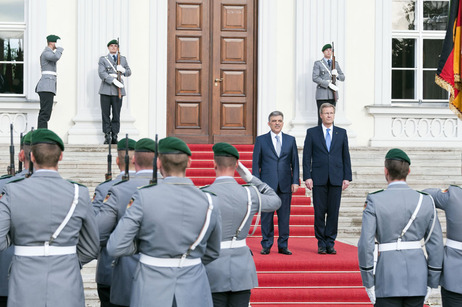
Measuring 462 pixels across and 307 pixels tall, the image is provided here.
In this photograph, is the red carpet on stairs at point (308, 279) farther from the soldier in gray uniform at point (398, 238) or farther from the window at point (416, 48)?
the window at point (416, 48)

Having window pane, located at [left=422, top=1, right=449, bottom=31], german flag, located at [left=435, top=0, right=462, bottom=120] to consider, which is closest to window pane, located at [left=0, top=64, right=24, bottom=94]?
window pane, located at [left=422, top=1, right=449, bottom=31]

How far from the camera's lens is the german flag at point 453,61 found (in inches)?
261

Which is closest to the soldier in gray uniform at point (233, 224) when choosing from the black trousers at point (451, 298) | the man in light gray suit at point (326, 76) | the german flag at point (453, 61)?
the black trousers at point (451, 298)

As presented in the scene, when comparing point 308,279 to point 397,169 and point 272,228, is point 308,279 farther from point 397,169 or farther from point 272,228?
point 397,169

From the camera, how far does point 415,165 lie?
1125cm

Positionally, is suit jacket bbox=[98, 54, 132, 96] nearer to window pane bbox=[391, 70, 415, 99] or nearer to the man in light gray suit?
the man in light gray suit

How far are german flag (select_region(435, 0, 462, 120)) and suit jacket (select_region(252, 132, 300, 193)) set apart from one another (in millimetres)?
1868

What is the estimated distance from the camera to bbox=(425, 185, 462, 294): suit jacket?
4.96 meters

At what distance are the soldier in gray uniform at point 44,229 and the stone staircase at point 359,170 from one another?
5.97 metres

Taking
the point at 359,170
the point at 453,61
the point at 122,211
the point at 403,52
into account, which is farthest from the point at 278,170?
the point at 403,52

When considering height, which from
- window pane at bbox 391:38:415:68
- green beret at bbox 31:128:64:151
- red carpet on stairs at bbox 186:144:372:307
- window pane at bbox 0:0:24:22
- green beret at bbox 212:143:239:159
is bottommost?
red carpet on stairs at bbox 186:144:372:307

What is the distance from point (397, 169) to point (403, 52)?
8502mm

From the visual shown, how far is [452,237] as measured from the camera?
5055 mm

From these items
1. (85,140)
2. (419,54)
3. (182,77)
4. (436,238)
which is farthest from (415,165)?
(436,238)
